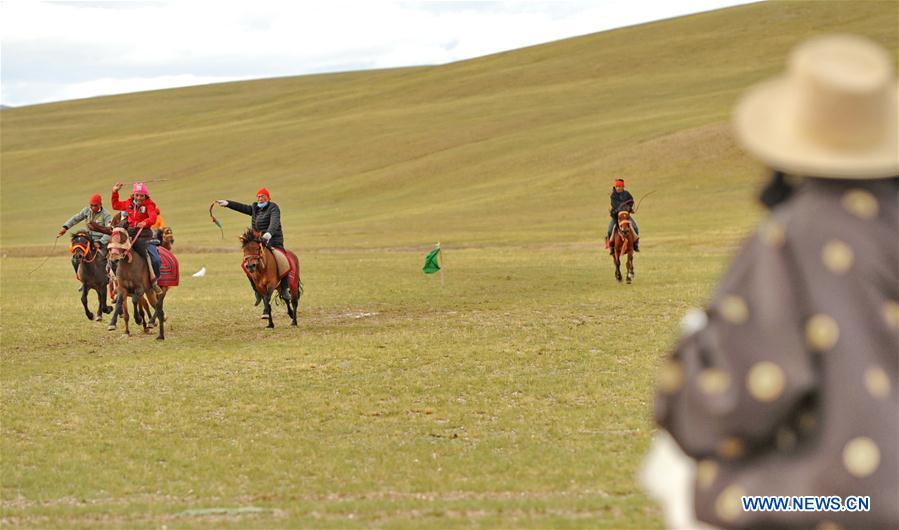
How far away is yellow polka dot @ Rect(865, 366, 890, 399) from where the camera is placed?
3512 mm

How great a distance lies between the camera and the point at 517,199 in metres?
68.5

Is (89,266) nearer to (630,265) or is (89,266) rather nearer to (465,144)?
(630,265)

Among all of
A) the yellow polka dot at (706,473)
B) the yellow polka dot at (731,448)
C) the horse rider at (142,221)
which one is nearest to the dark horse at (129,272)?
the horse rider at (142,221)

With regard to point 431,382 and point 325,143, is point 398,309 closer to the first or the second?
point 431,382

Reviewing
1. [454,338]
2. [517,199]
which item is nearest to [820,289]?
[454,338]

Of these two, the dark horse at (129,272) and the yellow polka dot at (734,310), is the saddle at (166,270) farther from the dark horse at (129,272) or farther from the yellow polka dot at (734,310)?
the yellow polka dot at (734,310)

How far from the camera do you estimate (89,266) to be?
25656mm

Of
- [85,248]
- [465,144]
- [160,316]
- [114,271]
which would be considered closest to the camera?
[160,316]

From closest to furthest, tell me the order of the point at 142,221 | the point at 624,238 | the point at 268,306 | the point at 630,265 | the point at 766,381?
the point at 766,381, the point at 142,221, the point at 268,306, the point at 624,238, the point at 630,265

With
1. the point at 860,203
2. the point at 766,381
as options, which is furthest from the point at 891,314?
the point at 766,381

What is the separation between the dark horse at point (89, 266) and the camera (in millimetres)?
25578

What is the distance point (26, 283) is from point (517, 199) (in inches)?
1411

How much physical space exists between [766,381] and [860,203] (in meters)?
0.64

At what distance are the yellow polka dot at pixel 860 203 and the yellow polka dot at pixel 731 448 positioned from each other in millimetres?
775
